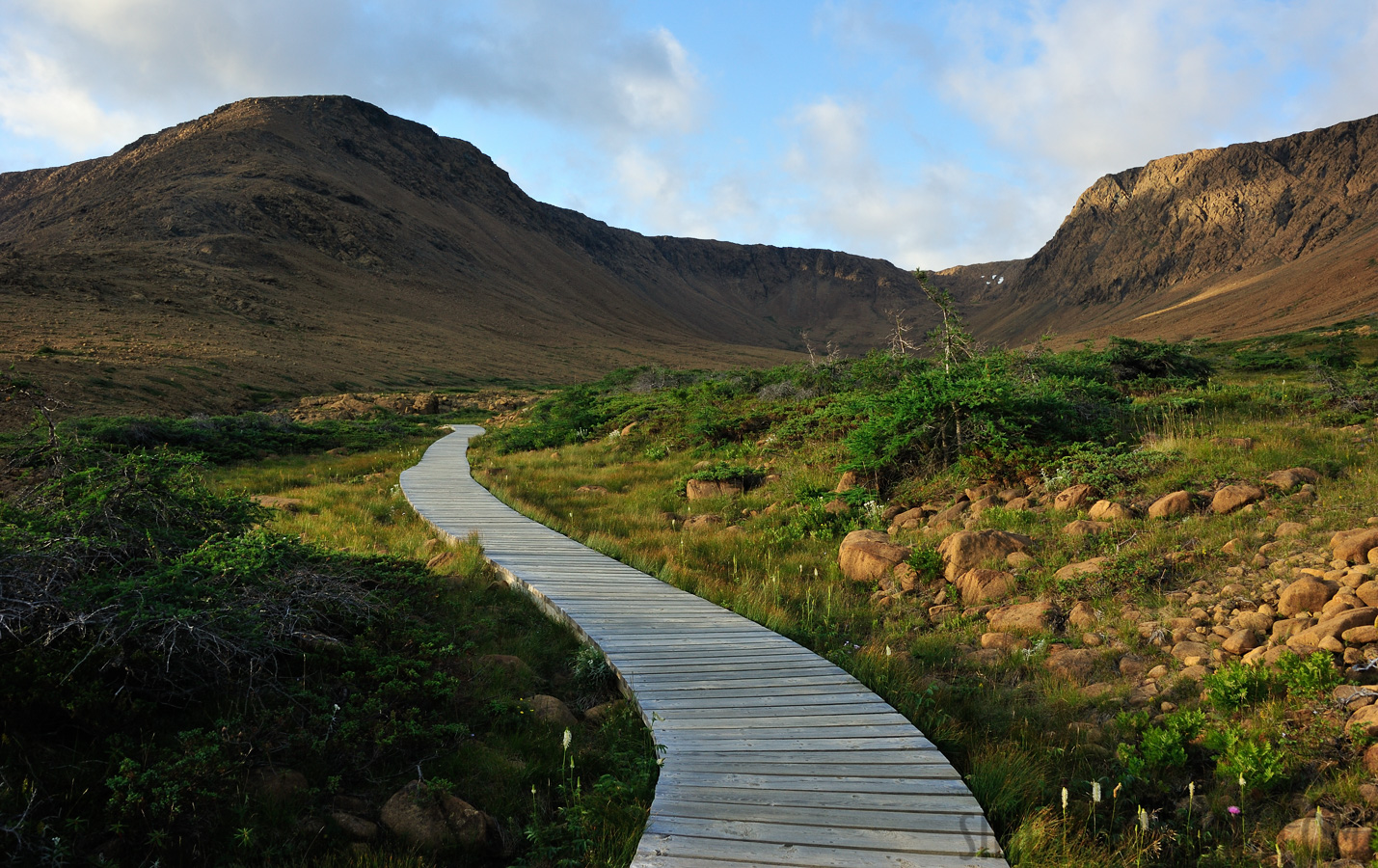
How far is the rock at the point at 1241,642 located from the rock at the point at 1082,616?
0.95 metres

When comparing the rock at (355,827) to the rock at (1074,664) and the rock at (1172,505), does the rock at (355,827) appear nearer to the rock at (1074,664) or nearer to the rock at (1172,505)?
the rock at (1074,664)

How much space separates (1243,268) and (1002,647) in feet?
407

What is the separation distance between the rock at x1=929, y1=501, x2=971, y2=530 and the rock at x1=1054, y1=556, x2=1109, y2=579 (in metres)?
1.94

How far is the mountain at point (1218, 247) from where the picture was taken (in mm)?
74312

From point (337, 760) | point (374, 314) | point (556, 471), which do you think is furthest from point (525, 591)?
point (374, 314)

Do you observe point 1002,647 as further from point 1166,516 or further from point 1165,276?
point 1165,276

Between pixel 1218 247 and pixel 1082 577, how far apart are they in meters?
129

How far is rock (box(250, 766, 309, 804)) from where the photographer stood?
356 cm

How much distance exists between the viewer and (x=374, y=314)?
7181 cm

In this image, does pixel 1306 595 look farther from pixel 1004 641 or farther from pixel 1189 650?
pixel 1004 641

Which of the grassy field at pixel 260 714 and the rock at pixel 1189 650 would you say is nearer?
the grassy field at pixel 260 714

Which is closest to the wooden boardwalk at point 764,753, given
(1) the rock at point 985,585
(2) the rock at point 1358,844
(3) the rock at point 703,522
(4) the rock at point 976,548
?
(2) the rock at point 1358,844

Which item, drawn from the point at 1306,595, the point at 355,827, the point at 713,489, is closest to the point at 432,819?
the point at 355,827

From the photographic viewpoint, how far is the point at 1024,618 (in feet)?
19.5
